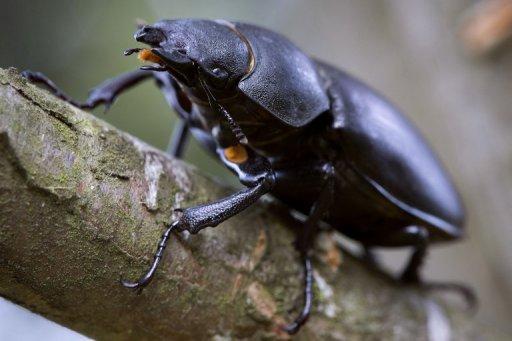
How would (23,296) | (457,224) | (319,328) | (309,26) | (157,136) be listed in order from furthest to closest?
(309,26), (157,136), (457,224), (319,328), (23,296)

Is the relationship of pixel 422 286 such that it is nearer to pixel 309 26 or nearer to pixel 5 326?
pixel 5 326

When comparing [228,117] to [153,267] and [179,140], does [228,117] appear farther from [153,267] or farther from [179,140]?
[179,140]

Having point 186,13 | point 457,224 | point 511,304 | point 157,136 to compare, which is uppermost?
point 457,224

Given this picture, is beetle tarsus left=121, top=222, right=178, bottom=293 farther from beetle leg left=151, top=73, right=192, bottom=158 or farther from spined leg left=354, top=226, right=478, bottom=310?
spined leg left=354, top=226, right=478, bottom=310

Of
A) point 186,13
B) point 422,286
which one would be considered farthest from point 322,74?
point 186,13

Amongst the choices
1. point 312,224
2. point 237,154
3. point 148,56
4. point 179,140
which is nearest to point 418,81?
point 179,140

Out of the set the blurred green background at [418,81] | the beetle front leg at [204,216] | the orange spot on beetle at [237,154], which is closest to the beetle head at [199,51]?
the orange spot on beetle at [237,154]
